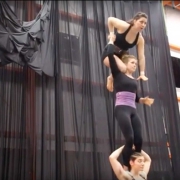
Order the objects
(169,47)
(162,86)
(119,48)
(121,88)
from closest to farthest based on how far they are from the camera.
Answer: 1. (121,88)
2. (119,48)
3. (162,86)
4. (169,47)

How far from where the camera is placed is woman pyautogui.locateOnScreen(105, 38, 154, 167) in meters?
1.98

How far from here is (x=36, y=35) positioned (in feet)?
10.6

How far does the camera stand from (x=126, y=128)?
1.97m

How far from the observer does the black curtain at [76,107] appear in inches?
115

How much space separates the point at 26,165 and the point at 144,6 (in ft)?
8.87

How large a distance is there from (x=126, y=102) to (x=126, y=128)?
203 mm

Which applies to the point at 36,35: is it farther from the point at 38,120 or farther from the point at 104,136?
the point at 104,136

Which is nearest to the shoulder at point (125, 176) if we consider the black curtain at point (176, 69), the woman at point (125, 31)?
the woman at point (125, 31)

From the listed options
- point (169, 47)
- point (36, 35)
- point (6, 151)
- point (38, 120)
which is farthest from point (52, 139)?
point (169, 47)

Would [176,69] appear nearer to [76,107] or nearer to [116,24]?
[76,107]

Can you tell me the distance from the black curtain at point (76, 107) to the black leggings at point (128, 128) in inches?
43.4

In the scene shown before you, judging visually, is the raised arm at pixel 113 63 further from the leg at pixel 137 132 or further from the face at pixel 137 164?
the face at pixel 137 164

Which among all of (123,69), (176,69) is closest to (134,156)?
(123,69)

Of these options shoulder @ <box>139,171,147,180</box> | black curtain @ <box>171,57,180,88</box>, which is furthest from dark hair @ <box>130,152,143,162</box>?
black curtain @ <box>171,57,180,88</box>
